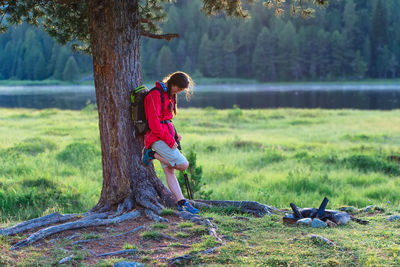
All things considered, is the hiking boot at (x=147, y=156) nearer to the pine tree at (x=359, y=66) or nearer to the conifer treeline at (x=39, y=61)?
the pine tree at (x=359, y=66)

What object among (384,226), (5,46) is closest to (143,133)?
(384,226)

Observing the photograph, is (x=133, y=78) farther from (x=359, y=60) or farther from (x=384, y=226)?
(x=359, y=60)

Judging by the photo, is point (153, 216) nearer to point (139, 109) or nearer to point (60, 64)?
point (139, 109)

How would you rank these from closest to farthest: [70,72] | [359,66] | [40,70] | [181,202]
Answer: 1. [181,202]
2. [359,66]
3. [70,72]
4. [40,70]

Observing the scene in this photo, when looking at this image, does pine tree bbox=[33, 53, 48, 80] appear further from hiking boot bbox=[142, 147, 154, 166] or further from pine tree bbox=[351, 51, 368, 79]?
hiking boot bbox=[142, 147, 154, 166]

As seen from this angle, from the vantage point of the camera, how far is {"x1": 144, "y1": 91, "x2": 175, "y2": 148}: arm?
5582mm

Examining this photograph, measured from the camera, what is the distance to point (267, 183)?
1005 cm

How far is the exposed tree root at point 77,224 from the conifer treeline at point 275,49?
87.4m

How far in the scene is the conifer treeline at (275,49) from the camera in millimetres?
90812

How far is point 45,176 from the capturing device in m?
9.90

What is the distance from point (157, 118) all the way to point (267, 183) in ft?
17.1

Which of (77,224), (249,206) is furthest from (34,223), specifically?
(249,206)

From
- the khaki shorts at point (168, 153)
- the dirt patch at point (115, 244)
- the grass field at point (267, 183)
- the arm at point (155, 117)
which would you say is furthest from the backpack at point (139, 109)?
the grass field at point (267, 183)

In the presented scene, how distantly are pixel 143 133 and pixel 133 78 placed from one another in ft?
2.81
